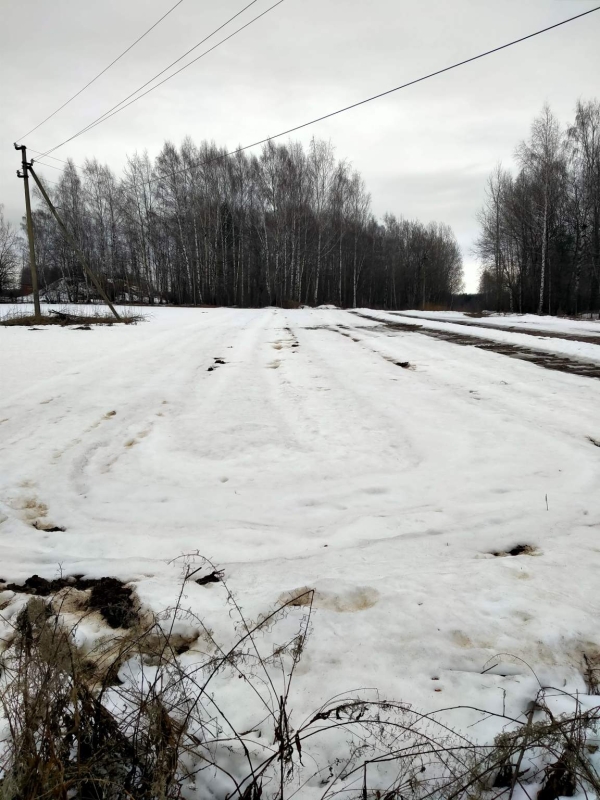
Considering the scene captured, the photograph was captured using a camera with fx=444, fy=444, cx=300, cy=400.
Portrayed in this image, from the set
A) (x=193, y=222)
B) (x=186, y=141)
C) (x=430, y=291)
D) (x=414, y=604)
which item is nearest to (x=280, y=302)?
(x=193, y=222)

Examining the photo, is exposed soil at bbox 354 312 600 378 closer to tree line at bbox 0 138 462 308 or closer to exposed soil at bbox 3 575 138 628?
exposed soil at bbox 3 575 138 628

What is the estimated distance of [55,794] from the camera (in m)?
0.93

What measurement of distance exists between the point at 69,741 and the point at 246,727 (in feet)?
1.45

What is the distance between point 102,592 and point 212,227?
34.4m

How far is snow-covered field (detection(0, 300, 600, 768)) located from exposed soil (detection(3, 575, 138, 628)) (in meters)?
0.06

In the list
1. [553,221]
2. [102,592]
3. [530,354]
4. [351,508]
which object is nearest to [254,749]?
[102,592]

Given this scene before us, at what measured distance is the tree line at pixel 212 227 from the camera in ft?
105

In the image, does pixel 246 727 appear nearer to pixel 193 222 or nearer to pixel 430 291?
pixel 193 222

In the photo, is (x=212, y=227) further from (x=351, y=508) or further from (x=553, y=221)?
(x=351, y=508)

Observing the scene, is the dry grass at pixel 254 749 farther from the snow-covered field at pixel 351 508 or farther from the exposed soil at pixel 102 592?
the exposed soil at pixel 102 592

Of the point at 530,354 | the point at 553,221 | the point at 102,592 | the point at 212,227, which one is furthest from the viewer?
the point at 212,227

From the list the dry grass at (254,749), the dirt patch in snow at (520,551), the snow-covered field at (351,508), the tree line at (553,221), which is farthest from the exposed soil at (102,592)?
the tree line at (553,221)

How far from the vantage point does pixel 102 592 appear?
1794 millimetres

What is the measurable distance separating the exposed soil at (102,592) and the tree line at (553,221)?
26.2 metres
